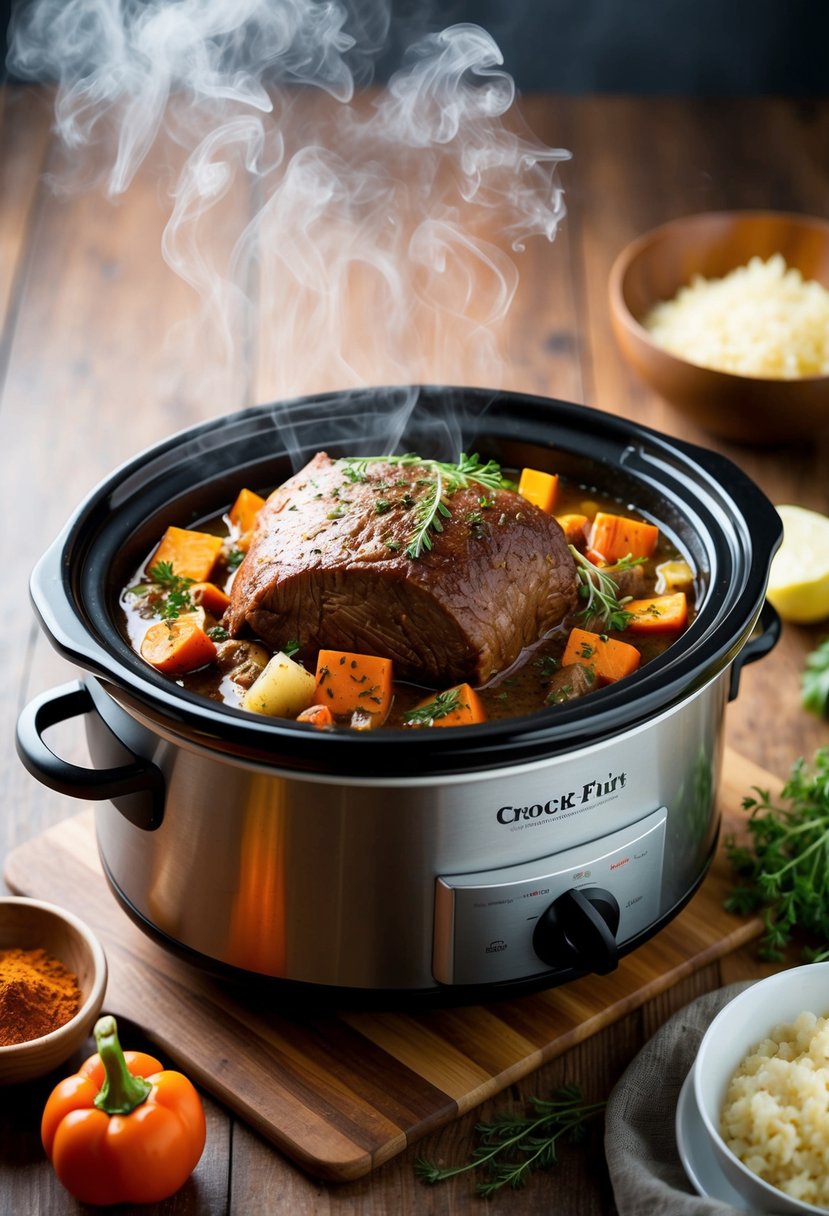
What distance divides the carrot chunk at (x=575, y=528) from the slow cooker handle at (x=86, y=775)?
3.38 feet

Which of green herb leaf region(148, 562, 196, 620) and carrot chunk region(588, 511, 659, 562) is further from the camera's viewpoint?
carrot chunk region(588, 511, 659, 562)

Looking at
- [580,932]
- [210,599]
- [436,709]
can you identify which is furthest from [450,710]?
[210,599]

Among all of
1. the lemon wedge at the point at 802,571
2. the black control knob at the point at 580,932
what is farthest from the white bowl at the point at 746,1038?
the lemon wedge at the point at 802,571

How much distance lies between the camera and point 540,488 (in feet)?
10.1

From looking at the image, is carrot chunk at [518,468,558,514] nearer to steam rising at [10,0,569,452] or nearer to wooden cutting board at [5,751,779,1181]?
wooden cutting board at [5,751,779,1181]

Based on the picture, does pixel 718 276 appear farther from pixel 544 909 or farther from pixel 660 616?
pixel 544 909

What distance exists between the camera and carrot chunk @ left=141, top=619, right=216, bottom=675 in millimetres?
2609

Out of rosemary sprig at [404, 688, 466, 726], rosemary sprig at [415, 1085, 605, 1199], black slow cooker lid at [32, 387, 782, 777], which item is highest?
black slow cooker lid at [32, 387, 782, 777]

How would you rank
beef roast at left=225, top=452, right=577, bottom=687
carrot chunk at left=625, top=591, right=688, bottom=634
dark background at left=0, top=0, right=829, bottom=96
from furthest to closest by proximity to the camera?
dark background at left=0, top=0, right=829, bottom=96 < carrot chunk at left=625, top=591, right=688, bottom=634 < beef roast at left=225, top=452, right=577, bottom=687

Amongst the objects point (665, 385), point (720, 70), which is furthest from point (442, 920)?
point (720, 70)

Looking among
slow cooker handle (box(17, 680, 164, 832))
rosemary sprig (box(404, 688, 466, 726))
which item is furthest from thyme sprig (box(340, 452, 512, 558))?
slow cooker handle (box(17, 680, 164, 832))

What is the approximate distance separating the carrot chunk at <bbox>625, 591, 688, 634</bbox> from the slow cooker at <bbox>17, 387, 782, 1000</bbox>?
3.1 inches

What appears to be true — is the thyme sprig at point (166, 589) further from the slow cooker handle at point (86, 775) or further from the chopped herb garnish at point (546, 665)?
the chopped herb garnish at point (546, 665)

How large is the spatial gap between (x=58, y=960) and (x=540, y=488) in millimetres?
1395
